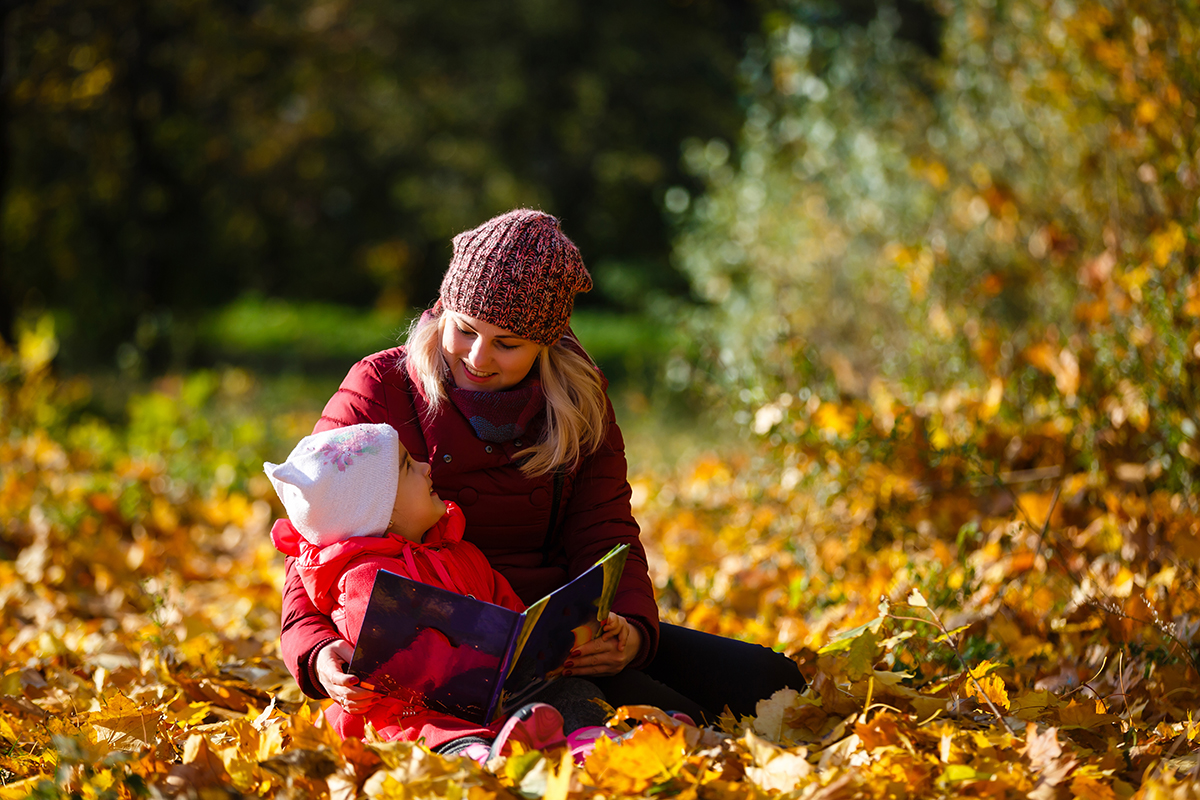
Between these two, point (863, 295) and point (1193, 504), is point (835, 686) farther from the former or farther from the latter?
point (863, 295)

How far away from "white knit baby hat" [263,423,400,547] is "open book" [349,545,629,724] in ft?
0.75

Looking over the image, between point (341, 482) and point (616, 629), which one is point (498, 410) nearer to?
point (341, 482)

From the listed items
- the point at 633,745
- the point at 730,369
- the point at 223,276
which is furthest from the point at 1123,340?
the point at 223,276

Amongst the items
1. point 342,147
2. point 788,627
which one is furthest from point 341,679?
point 342,147

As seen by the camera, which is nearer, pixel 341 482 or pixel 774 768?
pixel 774 768

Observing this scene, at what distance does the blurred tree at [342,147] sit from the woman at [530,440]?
7.53 metres

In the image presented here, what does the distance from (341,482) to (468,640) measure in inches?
14.4

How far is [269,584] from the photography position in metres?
3.74

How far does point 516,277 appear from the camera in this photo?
205 cm

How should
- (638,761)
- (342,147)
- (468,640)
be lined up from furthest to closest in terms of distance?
(342,147) → (468,640) → (638,761)

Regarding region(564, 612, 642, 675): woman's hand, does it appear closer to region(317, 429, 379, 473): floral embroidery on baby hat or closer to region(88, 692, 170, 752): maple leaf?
region(317, 429, 379, 473): floral embroidery on baby hat

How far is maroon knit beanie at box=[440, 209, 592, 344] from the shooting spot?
2.05m

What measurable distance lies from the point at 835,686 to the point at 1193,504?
5.79ft

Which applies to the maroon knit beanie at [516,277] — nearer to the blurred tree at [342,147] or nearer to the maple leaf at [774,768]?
the maple leaf at [774,768]
